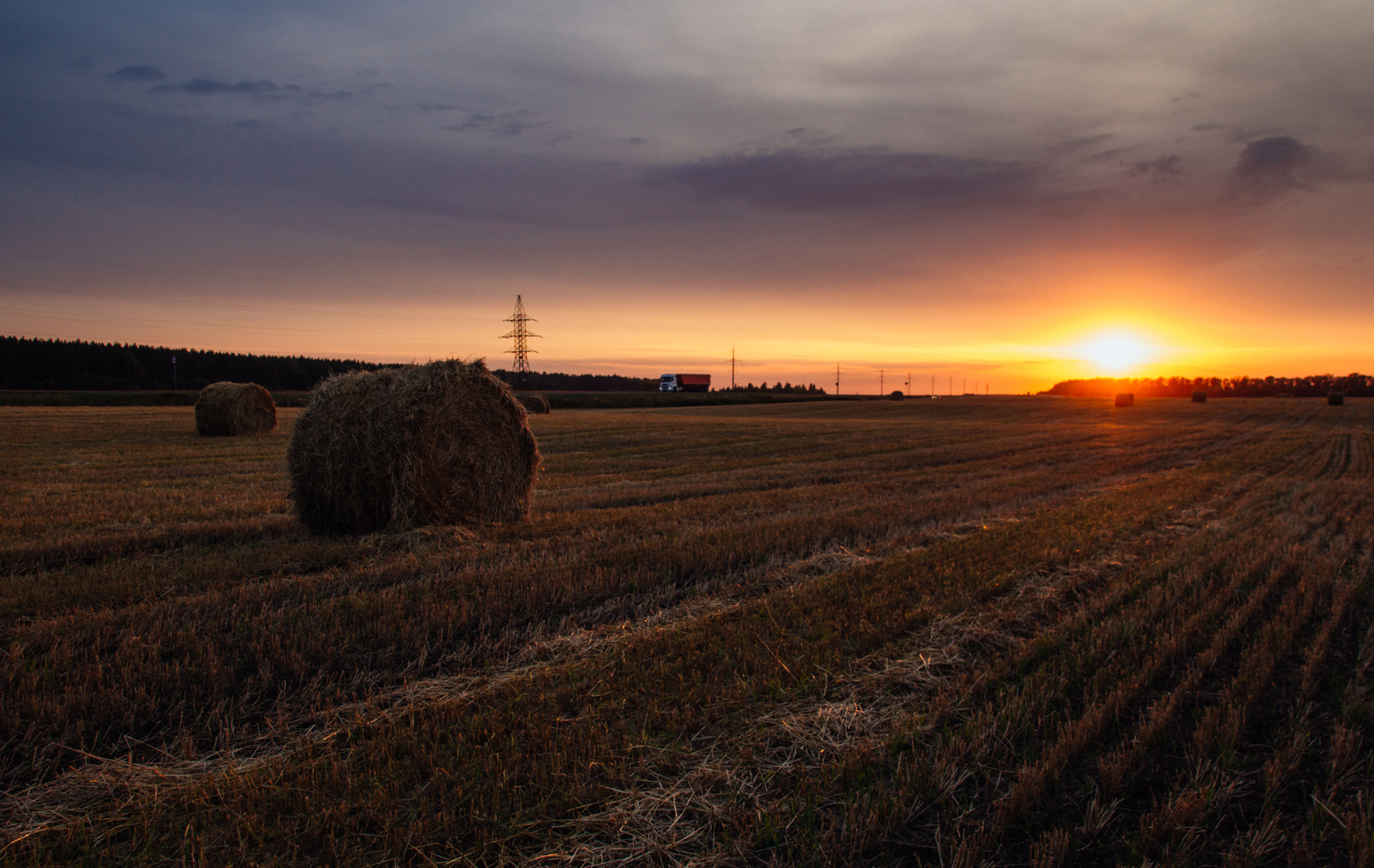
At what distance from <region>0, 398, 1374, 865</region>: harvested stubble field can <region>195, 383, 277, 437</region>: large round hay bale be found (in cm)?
1506

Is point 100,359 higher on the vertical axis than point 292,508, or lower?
higher

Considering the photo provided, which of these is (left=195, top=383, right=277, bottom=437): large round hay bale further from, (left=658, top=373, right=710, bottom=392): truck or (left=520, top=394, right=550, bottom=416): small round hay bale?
(left=658, top=373, right=710, bottom=392): truck

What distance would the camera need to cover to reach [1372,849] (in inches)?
110

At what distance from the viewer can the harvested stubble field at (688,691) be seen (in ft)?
9.68

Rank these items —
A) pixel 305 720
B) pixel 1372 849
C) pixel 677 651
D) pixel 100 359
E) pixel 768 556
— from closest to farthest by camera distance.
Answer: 1. pixel 1372 849
2. pixel 305 720
3. pixel 677 651
4. pixel 768 556
5. pixel 100 359

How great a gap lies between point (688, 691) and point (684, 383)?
84.7m

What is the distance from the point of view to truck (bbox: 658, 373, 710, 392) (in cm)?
8762

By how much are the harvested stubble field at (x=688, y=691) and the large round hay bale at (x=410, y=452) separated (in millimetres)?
630

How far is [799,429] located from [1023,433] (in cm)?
803

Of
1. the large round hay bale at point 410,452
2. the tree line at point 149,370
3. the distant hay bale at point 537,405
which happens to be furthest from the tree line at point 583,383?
the large round hay bale at point 410,452

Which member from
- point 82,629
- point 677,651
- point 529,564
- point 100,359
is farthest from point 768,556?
point 100,359

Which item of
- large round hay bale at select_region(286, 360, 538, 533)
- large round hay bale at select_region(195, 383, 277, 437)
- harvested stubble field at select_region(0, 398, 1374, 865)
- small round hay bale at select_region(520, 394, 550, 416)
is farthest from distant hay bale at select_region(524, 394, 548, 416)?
harvested stubble field at select_region(0, 398, 1374, 865)

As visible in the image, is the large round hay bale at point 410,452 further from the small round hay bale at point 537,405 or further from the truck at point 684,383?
the truck at point 684,383

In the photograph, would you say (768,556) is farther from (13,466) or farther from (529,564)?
(13,466)
